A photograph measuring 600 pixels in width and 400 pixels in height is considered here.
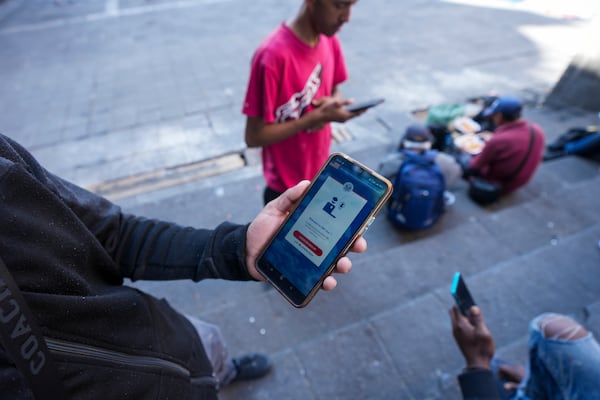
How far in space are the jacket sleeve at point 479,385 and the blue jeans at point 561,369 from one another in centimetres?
30

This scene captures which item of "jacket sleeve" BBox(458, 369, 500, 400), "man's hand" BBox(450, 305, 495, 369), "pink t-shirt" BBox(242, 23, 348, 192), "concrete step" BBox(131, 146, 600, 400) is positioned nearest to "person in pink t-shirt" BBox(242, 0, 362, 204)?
"pink t-shirt" BBox(242, 23, 348, 192)

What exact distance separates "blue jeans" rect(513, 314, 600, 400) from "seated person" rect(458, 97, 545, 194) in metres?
2.26

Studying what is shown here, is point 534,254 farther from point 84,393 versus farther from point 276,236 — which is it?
point 84,393

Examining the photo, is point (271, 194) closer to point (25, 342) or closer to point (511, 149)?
point (25, 342)

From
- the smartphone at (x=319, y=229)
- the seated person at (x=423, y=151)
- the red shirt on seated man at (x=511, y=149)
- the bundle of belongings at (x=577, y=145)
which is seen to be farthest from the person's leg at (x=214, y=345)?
the bundle of belongings at (x=577, y=145)

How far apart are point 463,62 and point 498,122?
4119 mm

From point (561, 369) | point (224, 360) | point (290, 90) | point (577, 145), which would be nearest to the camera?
point (561, 369)

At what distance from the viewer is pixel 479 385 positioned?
5.02 ft

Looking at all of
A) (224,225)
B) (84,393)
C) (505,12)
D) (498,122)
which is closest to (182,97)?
(498,122)

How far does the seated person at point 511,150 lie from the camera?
136 inches

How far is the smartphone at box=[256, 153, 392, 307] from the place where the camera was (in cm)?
121

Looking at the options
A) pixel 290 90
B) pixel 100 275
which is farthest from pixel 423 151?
pixel 100 275

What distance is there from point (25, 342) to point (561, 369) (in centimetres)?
205

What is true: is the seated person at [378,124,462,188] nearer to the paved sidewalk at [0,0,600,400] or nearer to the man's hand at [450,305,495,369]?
the paved sidewalk at [0,0,600,400]
